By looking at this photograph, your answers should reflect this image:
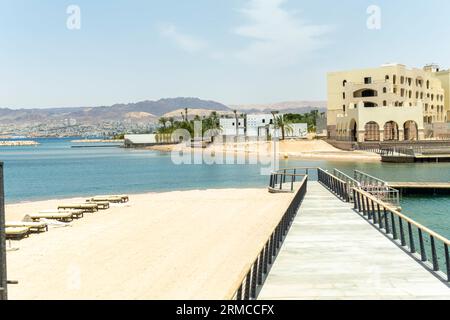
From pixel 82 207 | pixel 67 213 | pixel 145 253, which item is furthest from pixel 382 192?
pixel 82 207

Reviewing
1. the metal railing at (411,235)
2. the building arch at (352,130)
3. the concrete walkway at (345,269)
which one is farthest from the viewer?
the building arch at (352,130)

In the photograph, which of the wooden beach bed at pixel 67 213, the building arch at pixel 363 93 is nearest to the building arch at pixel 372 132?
the building arch at pixel 363 93

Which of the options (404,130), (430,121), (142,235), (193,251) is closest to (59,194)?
(142,235)

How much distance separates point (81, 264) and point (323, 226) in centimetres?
834

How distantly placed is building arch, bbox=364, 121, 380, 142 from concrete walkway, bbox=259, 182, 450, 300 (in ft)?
286

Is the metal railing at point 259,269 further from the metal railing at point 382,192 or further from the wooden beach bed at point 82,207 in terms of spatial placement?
the wooden beach bed at point 82,207

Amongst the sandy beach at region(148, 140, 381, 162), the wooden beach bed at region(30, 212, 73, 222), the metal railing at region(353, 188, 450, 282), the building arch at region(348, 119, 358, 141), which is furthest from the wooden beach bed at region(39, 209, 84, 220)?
the building arch at region(348, 119, 358, 141)

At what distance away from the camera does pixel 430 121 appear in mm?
116438

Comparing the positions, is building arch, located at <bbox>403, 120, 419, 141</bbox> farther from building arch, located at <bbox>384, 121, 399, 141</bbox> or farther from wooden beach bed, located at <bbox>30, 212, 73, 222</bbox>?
wooden beach bed, located at <bbox>30, 212, 73, 222</bbox>

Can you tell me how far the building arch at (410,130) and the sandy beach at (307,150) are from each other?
12368 mm

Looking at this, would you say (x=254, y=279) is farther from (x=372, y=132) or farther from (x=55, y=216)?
(x=372, y=132)

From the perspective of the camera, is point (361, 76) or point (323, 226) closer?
point (323, 226)

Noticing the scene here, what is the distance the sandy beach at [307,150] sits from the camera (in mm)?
95213
